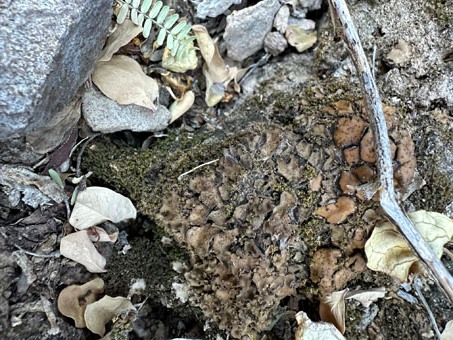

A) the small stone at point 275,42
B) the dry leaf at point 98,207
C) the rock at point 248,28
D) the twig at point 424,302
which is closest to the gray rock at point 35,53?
the dry leaf at point 98,207

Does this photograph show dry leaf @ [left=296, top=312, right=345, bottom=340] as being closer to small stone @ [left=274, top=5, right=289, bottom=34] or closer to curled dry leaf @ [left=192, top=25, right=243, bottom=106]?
curled dry leaf @ [left=192, top=25, right=243, bottom=106]

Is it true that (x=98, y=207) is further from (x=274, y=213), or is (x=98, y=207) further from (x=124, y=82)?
(x=274, y=213)

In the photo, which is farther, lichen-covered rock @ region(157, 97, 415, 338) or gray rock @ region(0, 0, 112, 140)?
lichen-covered rock @ region(157, 97, 415, 338)

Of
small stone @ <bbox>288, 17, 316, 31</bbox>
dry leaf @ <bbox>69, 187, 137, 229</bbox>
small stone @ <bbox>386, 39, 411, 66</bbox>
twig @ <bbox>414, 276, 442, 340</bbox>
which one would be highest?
small stone @ <bbox>288, 17, 316, 31</bbox>

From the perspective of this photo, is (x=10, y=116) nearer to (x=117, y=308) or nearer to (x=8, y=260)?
(x=8, y=260)

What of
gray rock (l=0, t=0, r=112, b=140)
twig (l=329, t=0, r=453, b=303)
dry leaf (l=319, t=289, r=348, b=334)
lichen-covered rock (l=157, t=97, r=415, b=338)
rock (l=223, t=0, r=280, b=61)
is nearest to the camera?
gray rock (l=0, t=0, r=112, b=140)

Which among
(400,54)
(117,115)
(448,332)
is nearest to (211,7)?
(117,115)

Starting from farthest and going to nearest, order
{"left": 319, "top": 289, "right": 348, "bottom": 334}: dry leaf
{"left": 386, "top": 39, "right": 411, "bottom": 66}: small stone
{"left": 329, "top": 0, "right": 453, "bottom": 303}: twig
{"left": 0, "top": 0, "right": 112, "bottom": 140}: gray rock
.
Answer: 1. {"left": 386, "top": 39, "right": 411, "bottom": 66}: small stone
2. {"left": 319, "top": 289, "right": 348, "bottom": 334}: dry leaf
3. {"left": 329, "top": 0, "right": 453, "bottom": 303}: twig
4. {"left": 0, "top": 0, "right": 112, "bottom": 140}: gray rock

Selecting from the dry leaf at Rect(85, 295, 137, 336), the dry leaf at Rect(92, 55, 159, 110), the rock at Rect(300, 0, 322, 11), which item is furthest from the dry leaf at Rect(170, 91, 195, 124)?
the dry leaf at Rect(85, 295, 137, 336)
